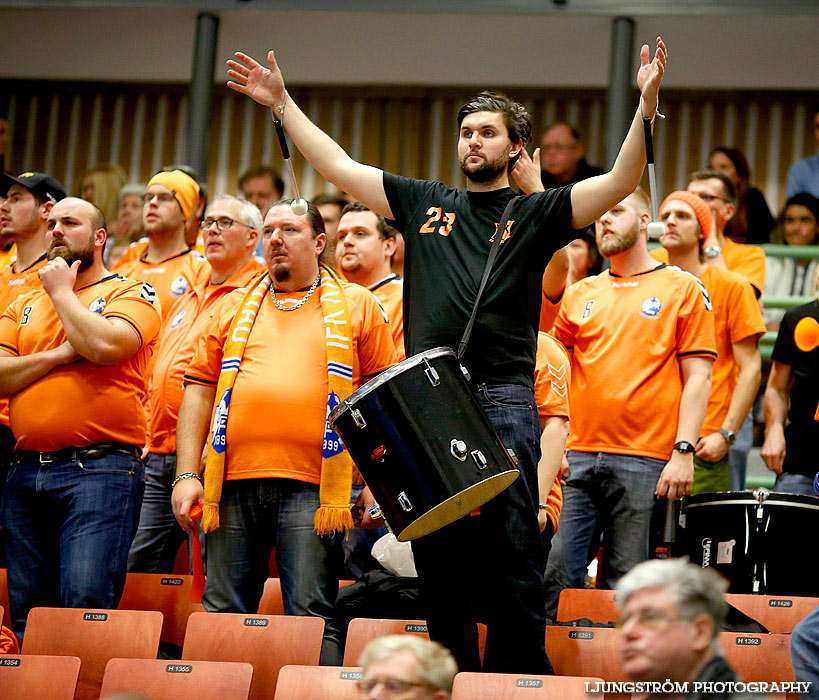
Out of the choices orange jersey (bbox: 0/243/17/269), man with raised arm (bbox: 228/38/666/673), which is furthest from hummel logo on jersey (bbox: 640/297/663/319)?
orange jersey (bbox: 0/243/17/269)

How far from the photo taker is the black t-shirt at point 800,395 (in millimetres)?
4941

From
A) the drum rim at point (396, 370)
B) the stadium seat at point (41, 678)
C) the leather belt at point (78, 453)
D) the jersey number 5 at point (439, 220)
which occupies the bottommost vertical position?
the stadium seat at point (41, 678)

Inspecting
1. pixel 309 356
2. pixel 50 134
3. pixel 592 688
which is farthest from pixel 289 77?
pixel 592 688

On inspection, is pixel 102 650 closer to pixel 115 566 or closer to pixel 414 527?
pixel 115 566

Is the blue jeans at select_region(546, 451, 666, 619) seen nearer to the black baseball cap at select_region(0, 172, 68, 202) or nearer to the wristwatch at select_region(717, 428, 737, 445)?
the wristwatch at select_region(717, 428, 737, 445)

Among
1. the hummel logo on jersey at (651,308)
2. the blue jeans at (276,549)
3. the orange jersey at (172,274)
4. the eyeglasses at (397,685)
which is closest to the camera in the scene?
the eyeglasses at (397,685)

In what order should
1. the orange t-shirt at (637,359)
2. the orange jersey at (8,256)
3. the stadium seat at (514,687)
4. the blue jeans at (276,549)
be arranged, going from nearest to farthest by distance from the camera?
the stadium seat at (514,687) < the blue jeans at (276,549) < the orange t-shirt at (637,359) < the orange jersey at (8,256)

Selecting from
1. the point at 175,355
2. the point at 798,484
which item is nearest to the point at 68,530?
the point at 175,355

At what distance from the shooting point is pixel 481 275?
3.30 meters

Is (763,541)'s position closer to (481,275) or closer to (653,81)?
(481,275)

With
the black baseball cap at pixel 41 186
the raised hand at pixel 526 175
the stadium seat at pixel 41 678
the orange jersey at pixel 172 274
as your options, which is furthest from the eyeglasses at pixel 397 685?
the black baseball cap at pixel 41 186

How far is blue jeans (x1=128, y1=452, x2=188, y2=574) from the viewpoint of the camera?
491 cm

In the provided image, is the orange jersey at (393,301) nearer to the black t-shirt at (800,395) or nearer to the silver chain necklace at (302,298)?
the silver chain necklace at (302,298)

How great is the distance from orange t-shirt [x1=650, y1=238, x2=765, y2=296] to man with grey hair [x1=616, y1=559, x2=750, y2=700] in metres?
4.07
